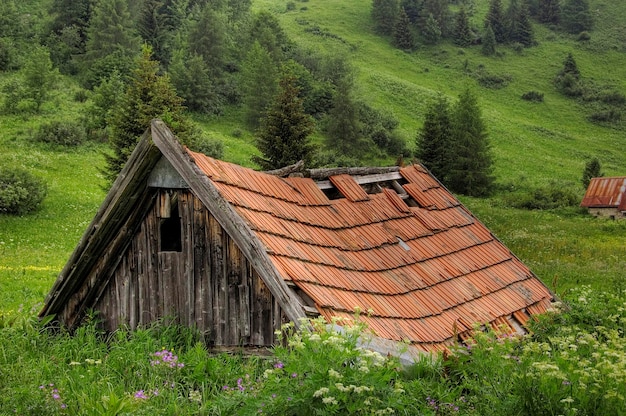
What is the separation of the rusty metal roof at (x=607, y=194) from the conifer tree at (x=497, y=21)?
6963 centimetres

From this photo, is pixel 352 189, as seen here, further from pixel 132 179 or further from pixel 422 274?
pixel 132 179

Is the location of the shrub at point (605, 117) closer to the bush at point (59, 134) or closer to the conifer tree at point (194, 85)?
the conifer tree at point (194, 85)

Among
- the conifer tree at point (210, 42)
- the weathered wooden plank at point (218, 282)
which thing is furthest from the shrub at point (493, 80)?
the weathered wooden plank at point (218, 282)

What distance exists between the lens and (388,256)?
9938mm

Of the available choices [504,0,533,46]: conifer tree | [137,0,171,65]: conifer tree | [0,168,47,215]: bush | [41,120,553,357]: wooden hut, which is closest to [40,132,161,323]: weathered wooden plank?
[41,120,553,357]: wooden hut

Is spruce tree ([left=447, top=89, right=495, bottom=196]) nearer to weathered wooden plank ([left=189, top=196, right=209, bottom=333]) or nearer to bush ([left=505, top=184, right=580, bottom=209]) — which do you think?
bush ([left=505, top=184, right=580, bottom=209])

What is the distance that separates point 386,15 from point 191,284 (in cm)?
11095

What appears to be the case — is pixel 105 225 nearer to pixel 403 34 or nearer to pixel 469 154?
pixel 469 154

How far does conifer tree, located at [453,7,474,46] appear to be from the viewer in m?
113

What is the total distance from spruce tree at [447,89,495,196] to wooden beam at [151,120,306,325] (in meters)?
51.8

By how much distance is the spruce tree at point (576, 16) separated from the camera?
120500 millimetres

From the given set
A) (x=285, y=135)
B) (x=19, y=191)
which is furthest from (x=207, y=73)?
(x=19, y=191)

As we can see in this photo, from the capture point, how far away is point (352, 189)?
11.1 metres

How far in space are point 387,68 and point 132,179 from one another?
92.5 metres
